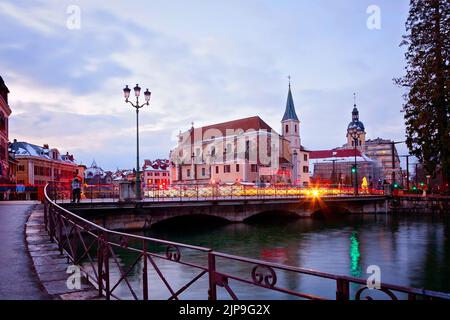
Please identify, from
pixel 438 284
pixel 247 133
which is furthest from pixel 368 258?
pixel 247 133

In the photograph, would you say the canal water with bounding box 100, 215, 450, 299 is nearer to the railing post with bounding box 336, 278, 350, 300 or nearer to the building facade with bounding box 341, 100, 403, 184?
the railing post with bounding box 336, 278, 350, 300

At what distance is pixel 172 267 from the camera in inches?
654

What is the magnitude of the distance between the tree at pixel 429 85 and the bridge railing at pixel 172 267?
66.5ft

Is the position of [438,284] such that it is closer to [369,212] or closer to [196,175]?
[369,212]

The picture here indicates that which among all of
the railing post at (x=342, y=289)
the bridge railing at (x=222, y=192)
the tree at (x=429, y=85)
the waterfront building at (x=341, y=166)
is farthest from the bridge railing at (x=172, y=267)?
the waterfront building at (x=341, y=166)

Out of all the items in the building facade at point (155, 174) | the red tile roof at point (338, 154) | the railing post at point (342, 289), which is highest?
the red tile roof at point (338, 154)

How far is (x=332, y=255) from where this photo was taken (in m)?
20.6

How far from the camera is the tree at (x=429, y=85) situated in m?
29.1

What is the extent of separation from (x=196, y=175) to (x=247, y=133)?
558 inches

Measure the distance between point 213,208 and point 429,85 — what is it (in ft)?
65.6
